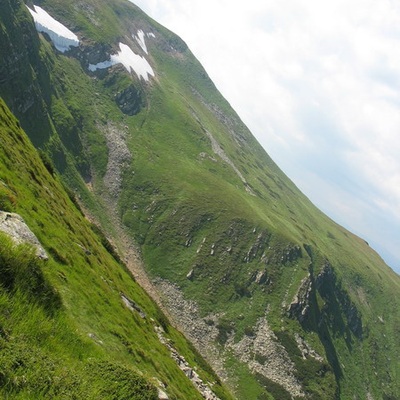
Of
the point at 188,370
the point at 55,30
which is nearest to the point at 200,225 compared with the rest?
the point at 188,370

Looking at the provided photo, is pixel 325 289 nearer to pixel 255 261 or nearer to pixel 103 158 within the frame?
pixel 255 261

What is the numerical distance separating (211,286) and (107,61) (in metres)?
129

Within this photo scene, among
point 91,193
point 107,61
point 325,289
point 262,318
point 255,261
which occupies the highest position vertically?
point 107,61

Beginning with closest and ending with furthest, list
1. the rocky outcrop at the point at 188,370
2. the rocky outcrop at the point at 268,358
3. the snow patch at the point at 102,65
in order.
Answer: the rocky outcrop at the point at 188,370
the rocky outcrop at the point at 268,358
the snow patch at the point at 102,65

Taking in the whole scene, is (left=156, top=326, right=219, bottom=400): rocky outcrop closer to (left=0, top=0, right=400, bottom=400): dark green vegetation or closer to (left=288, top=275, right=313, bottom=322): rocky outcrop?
(left=0, top=0, right=400, bottom=400): dark green vegetation

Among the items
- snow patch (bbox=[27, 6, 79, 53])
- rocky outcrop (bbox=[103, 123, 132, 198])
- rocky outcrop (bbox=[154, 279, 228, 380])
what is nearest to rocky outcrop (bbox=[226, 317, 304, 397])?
rocky outcrop (bbox=[154, 279, 228, 380])

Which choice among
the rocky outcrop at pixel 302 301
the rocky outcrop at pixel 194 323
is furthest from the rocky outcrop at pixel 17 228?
the rocky outcrop at pixel 302 301

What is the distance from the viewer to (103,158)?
140m

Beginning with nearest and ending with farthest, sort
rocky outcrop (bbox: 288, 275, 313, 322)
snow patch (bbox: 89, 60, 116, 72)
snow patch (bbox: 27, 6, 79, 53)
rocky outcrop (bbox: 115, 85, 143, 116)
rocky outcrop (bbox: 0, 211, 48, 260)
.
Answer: rocky outcrop (bbox: 0, 211, 48, 260) → rocky outcrop (bbox: 288, 275, 313, 322) → snow patch (bbox: 27, 6, 79, 53) → rocky outcrop (bbox: 115, 85, 143, 116) → snow patch (bbox: 89, 60, 116, 72)

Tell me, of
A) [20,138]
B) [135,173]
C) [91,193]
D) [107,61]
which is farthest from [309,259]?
[107,61]

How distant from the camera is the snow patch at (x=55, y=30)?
16075cm

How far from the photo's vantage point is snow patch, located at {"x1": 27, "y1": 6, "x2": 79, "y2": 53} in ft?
527

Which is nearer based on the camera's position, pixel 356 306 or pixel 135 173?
pixel 135 173

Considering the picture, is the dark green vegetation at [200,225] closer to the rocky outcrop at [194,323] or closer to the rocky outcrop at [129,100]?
the rocky outcrop at [129,100]
